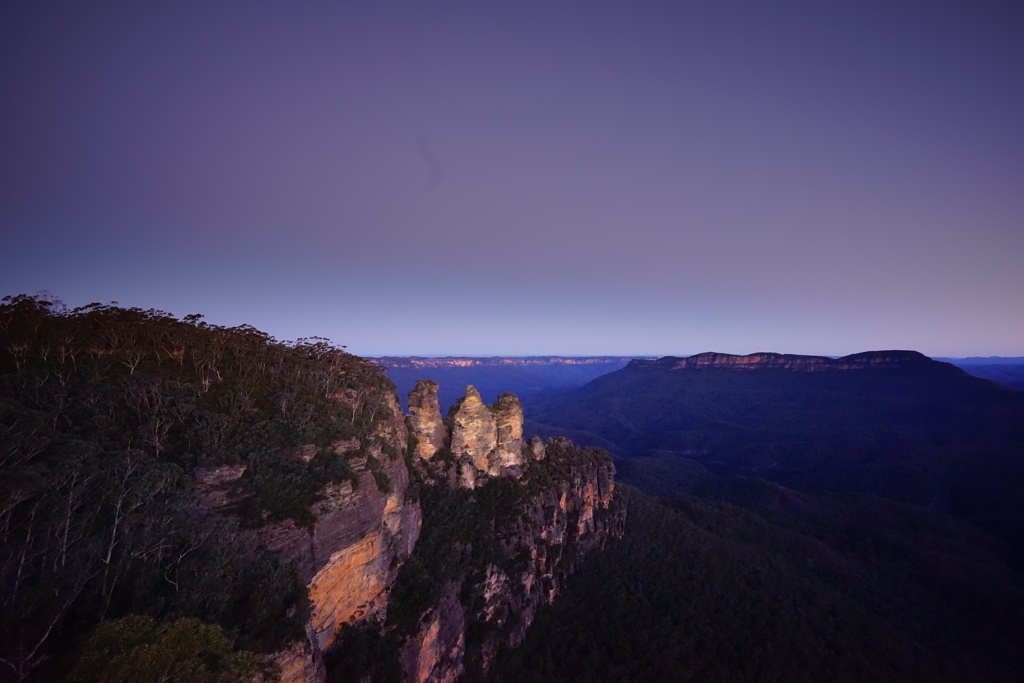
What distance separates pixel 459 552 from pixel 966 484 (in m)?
157

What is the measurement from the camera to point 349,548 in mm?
29016

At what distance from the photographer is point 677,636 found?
48188 mm

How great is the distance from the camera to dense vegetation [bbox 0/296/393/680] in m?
16.7

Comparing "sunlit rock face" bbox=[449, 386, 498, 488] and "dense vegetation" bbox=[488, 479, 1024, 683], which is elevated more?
"sunlit rock face" bbox=[449, 386, 498, 488]

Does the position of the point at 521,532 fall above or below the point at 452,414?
below

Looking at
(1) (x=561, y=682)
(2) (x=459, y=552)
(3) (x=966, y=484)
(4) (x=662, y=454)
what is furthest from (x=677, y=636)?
(3) (x=966, y=484)

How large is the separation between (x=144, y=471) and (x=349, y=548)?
46.0ft

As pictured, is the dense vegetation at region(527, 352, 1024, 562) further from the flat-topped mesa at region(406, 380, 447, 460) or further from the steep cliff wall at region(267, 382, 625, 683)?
the flat-topped mesa at region(406, 380, 447, 460)

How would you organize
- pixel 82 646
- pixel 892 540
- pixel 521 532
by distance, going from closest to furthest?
pixel 82 646 → pixel 521 532 → pixel 892 540

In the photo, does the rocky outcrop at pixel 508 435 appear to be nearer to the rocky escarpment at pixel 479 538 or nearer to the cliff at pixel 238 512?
the rocky escarpment at pixel 479 538

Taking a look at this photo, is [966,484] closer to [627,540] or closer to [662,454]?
[662,454]

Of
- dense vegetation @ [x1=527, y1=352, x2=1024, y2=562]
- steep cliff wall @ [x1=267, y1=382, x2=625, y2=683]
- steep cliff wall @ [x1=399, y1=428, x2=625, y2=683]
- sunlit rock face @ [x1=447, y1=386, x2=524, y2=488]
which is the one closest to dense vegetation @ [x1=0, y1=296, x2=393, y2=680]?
steep cliff wall @ [x1=267, y1=382, x2=625, y2=683]

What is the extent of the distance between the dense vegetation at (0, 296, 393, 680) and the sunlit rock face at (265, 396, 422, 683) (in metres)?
1.26

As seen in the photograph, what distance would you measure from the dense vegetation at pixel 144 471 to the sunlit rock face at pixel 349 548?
4.13 ft
